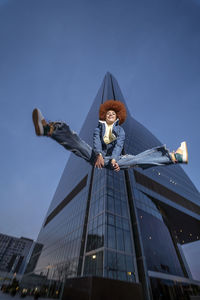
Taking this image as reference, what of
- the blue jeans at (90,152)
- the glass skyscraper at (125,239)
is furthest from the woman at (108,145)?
the glass skyscraper at (125,239)

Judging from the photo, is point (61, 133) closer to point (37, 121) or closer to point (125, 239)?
point (37, 121)

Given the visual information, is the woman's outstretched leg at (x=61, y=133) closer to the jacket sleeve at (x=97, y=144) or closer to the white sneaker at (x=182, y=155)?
the jacket sleeve at (x=97, y=144)

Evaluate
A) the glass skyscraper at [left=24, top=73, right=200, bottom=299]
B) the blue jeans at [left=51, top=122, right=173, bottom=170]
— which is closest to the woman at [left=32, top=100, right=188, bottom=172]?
the blue jeans at [left=51, top=122, right=173, bottom=170]

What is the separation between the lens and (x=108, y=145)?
452 centimetres

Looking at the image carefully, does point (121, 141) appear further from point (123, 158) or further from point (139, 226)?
point (139, 226)

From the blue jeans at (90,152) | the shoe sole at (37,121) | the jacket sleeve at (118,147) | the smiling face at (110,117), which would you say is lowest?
the shoe sole at (37,121)

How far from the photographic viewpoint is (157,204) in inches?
1175

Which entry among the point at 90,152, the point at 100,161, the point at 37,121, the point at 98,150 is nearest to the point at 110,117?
the point at 98,150

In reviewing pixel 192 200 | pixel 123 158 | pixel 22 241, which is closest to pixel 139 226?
pixel 123 158

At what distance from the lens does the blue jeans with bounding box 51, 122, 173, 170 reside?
340 cm

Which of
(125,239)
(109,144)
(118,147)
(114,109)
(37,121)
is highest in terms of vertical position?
(125,239)

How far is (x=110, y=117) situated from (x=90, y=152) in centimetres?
134

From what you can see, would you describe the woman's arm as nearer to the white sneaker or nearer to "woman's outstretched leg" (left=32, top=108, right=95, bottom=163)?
"woman's outstretched leg" (left=32, top=108, right=95, bottom=163)

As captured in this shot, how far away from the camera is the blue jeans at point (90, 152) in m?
3.40
